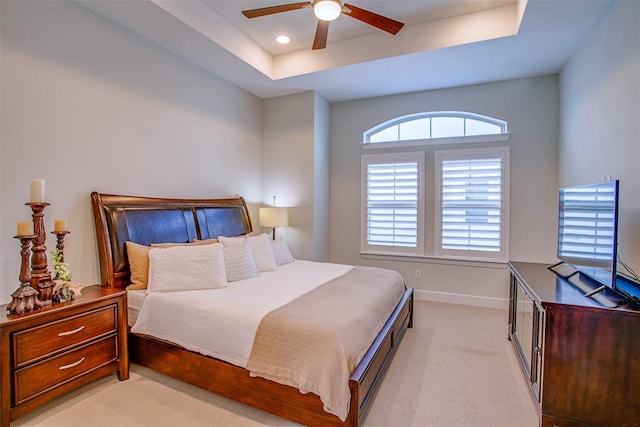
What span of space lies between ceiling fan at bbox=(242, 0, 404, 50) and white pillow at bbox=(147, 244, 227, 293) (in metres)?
2.05

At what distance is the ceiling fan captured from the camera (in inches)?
91.0

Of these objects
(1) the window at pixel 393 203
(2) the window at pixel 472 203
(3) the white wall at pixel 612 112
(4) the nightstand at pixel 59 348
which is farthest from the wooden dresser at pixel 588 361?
(4) the nightstand at pixel 59 348

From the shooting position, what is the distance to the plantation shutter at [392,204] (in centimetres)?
466

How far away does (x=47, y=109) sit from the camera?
2.50 m

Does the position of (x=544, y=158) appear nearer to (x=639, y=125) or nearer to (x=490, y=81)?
(x=490, y=81)

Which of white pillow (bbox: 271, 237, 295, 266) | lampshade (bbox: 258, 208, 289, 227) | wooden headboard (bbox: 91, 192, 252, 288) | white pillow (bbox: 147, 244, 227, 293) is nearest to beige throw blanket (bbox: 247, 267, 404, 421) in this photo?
white pillow (bbox: 147, 244, 227, 293)

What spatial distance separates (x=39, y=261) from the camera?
2.20 metres

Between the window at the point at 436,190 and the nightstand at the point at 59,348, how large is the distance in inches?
134

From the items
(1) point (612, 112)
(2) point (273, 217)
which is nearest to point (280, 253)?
(2) point (273, 217)

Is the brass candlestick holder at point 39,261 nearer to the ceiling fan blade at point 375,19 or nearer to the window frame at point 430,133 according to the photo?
the ceiling fan blade at point 375,19

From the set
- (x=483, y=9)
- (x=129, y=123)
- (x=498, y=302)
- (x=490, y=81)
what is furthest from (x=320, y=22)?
(x=498, y=302)

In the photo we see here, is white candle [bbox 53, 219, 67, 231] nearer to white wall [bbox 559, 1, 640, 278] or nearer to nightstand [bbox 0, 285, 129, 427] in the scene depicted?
nightstand [bbox 0, 285, 129, 427]

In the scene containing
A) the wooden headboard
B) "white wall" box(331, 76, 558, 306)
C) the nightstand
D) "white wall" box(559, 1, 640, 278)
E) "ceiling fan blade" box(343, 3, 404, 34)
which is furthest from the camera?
"white wall" box(331, 76, 558, 306)

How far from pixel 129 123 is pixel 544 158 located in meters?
4.77
